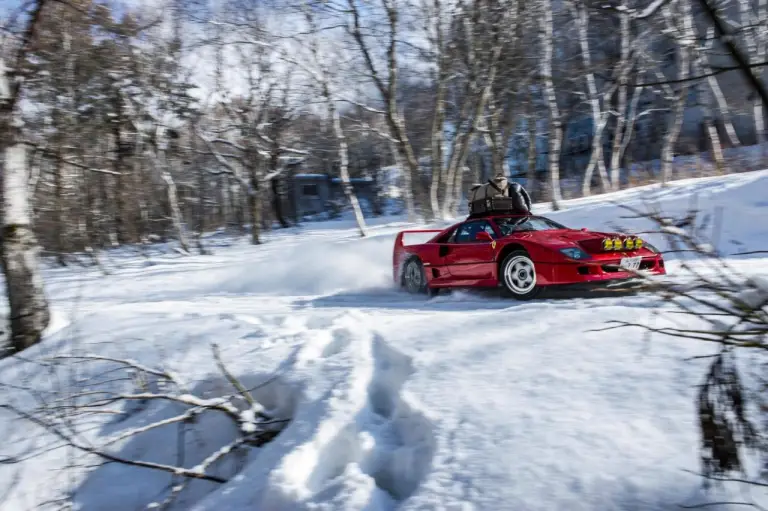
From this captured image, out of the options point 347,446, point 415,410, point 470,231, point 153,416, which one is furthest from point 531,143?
point 347,446

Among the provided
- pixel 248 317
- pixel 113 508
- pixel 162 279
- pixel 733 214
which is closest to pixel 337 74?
pixel 162 279

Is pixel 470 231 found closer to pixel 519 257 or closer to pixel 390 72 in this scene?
pixel 519 257

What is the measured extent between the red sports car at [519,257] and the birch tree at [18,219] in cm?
502

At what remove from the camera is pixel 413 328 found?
223 inches

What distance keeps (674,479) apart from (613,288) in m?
0.84

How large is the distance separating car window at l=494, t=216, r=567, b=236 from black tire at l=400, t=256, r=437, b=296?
1.56 metres

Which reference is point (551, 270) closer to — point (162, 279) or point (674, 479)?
point (674, 479)

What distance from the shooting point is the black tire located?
9055 millimetres

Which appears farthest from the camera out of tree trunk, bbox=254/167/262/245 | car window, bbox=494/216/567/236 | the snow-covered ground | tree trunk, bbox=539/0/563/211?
tree trunk, bbox=254/167/262/245

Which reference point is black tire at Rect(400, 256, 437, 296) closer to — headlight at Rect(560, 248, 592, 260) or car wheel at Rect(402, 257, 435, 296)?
car wheel at Rect(402, 257, 435, 296)

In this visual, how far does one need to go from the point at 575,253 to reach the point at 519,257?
0.77m

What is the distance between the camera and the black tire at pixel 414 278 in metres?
9.05

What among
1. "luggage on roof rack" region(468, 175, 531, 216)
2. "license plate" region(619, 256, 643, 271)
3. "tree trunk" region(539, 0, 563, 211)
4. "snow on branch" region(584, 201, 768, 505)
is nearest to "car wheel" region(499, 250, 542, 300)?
"license plate" region(619, 256, 643, 271)

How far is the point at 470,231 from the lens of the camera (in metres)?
8.32
